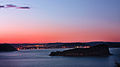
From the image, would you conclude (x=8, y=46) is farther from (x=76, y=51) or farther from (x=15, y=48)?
(x=76, y=51)

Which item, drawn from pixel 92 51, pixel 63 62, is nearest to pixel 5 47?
pixel 92 51

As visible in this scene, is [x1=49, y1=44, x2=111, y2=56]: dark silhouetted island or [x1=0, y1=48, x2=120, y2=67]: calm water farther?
[x1=49, y1=44, x2=111, y2=56]: dark silhouetted island

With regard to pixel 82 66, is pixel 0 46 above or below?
above

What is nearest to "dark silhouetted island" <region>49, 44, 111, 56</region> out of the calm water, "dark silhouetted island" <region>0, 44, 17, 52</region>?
the calm water

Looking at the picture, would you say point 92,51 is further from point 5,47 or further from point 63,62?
point 5,47

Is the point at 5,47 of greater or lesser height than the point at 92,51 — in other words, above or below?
above

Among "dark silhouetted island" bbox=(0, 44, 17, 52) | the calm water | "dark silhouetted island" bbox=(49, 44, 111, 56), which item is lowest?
the calm water

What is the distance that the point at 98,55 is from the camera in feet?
148

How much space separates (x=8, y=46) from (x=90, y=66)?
4431 inches

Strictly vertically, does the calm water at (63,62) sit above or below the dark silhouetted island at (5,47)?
below

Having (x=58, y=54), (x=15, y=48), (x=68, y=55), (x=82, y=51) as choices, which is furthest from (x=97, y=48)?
(x=15, y=48)

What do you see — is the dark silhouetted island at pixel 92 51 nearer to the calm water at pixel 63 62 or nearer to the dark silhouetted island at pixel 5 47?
the calm water at pixel 63 62

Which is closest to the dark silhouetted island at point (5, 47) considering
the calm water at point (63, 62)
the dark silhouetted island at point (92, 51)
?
the dark silhouetted island at point (92, 51)

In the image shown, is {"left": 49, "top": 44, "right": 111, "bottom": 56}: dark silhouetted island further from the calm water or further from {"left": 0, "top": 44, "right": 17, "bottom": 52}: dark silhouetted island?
{"left": 0, "top": 44, "right": 17, "bottom": 52}: dark silhouetted island
